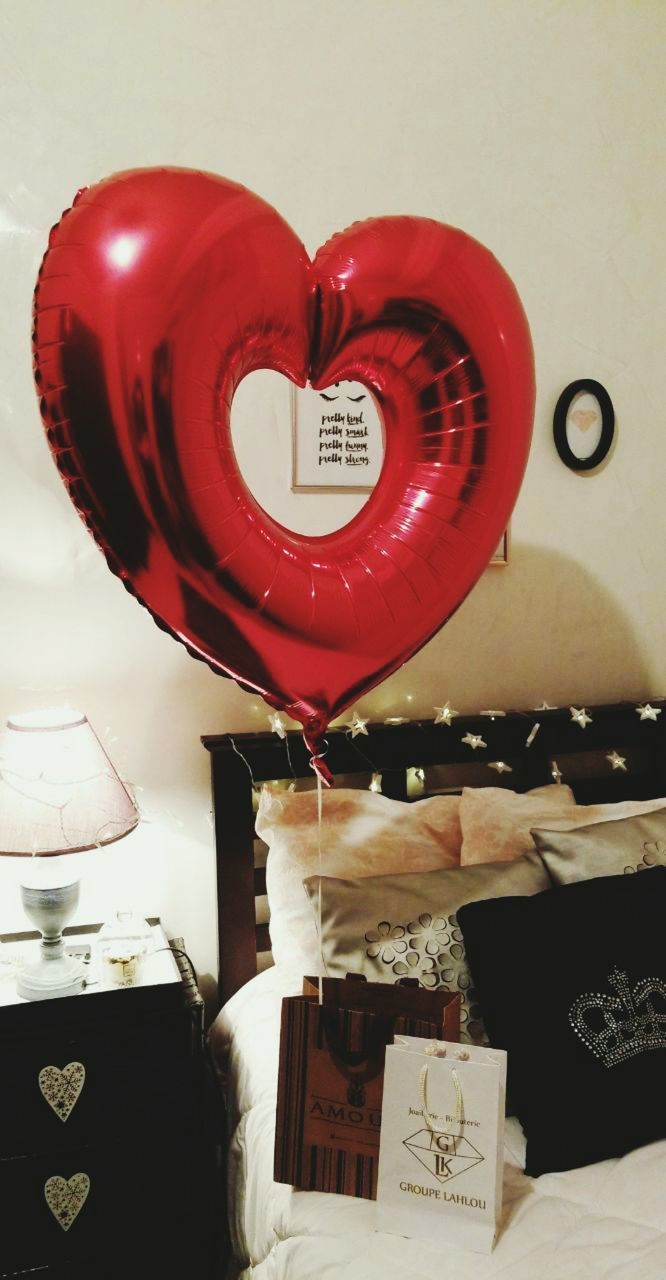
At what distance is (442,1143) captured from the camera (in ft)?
3.75

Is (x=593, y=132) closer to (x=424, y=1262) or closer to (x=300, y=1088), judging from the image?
(x=300, y=1088)

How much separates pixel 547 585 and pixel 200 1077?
4.47ft

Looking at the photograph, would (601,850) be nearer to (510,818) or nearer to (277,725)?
(510,818)

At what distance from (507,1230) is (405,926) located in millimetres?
480

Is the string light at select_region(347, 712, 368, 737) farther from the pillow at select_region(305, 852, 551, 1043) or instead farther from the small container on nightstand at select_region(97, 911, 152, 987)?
the small container on nightstand at select_region(97, 911, 152, 987)

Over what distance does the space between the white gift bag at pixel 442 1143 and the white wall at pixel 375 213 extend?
87 cm

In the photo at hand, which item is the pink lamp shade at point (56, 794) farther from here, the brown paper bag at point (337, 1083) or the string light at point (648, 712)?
the string light at point (648, 712)

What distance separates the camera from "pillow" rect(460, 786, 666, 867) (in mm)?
1778

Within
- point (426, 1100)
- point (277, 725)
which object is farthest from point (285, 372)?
point (277, 725)

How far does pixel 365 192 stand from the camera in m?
1.93

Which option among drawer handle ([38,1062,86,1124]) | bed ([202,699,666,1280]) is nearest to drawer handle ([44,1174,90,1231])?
drawer handle ([38,1062,86,1124])

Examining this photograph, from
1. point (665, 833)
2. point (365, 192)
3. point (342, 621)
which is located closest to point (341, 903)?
point (665, 833)

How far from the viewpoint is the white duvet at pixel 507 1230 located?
3.49ft

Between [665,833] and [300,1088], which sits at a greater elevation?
[665,833]
